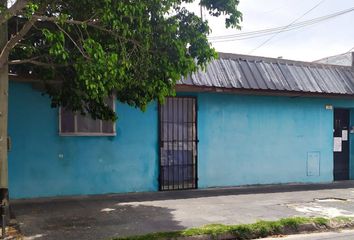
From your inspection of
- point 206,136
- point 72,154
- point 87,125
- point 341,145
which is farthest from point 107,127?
point 341,145

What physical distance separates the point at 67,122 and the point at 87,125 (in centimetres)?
50

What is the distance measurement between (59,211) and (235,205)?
3885mm

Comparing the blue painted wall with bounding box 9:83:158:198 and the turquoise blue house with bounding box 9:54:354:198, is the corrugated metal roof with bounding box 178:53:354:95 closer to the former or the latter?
the turquoise blue house with bounding box 9:54:354:198

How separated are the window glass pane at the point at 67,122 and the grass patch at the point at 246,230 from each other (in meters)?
4.56

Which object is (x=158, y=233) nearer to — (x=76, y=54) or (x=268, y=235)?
(x=268, y=235)

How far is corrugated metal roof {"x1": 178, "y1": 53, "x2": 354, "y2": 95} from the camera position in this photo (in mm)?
12117

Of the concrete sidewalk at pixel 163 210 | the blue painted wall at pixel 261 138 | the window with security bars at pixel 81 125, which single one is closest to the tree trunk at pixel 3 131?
the concrete sidewalk at pixel 163 210

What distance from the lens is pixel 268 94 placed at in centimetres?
1299

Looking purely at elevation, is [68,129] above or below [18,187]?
above

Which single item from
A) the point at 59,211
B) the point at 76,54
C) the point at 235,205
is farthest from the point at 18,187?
the point at 235,205

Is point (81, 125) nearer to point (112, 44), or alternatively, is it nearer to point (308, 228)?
point (112, 44)

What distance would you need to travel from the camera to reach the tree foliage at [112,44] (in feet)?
22.0

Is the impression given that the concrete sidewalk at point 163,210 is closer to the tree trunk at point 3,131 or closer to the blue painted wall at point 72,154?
the blue painted wall at point 72,154

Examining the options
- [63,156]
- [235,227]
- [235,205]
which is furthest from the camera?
[63,156]
